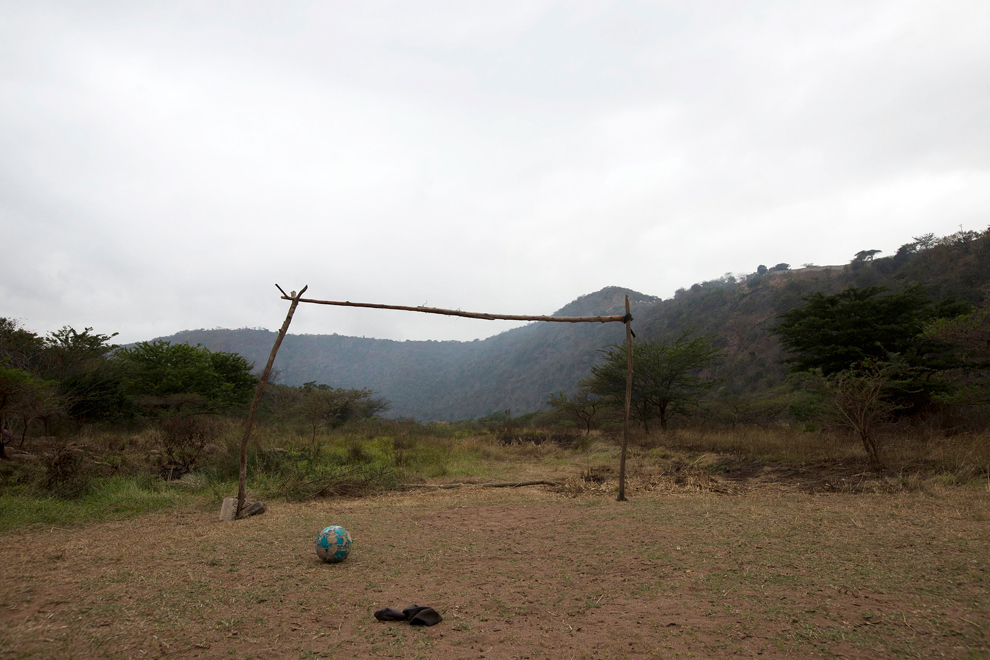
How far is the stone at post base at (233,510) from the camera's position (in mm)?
6293

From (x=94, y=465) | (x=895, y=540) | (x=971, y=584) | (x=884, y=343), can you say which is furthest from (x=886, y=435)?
(x=94, y=465)

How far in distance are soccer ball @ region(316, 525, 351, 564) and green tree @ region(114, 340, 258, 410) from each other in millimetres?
14101

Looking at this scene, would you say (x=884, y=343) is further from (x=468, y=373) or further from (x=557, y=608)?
(x=468, y=373)

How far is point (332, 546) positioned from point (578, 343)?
195 feet

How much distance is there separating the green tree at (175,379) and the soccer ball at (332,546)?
14101mm

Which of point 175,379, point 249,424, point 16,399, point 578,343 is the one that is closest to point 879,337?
point 249,424

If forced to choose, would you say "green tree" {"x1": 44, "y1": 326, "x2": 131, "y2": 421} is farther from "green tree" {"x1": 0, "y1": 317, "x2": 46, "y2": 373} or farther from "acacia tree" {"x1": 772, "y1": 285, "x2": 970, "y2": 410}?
"acacia tree" {"x1": 772, "y1": 285, "x2": 970, "y2": 410}

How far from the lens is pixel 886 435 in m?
11.0

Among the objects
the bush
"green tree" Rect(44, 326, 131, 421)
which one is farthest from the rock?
"green tree" Rect(44, 326, 131, 421)

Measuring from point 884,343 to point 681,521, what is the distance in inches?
497

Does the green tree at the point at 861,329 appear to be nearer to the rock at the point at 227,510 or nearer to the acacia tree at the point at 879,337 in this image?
the acacia tree at the point at 879,337

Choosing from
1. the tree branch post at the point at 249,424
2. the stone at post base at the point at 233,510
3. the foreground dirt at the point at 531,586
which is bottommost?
the stone at post base at the point at 233,510

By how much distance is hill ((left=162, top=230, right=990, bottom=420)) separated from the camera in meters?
32.8

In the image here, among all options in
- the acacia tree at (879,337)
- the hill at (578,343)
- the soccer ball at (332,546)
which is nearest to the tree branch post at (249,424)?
the soccer ball at (332,546)
